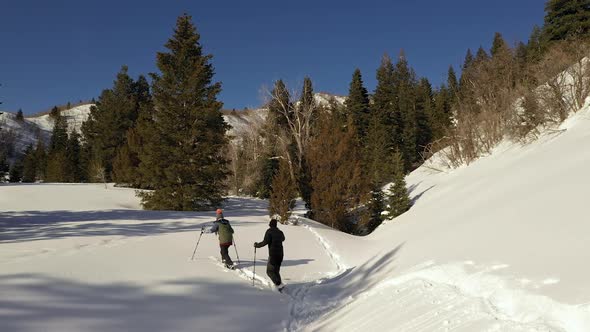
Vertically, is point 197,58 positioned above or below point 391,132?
above

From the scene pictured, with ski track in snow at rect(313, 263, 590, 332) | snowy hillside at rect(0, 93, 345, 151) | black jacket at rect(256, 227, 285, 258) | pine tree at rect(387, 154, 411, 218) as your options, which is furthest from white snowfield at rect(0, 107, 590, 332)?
snowy hillside at rect(0, 93, 345, 151)

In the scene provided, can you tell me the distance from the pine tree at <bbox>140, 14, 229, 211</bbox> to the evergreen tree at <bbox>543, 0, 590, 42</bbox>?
3117cm

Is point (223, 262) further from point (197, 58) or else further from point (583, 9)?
point (583, 9)

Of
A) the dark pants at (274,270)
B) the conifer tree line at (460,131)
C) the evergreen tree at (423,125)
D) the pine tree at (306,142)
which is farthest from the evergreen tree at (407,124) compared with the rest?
the dark pants at (274,270)

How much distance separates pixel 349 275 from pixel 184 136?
17.4 m

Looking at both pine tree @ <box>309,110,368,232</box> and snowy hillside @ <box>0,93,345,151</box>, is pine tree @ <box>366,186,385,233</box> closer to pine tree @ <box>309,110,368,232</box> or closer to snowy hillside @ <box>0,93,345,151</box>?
pine tree @ <box>309,110,368,232</box>

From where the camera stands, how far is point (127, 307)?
6.30m

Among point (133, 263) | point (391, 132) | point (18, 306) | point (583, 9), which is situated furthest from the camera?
point (391, 132)

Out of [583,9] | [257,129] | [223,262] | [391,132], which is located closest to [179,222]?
[223,262]

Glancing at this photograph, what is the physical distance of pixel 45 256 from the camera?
881 centimetres

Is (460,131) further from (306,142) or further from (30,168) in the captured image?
(30,168)

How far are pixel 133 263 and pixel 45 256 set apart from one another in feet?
6.80

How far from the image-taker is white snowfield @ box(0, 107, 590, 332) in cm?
497

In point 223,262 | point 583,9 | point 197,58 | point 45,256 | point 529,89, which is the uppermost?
point 583,9
